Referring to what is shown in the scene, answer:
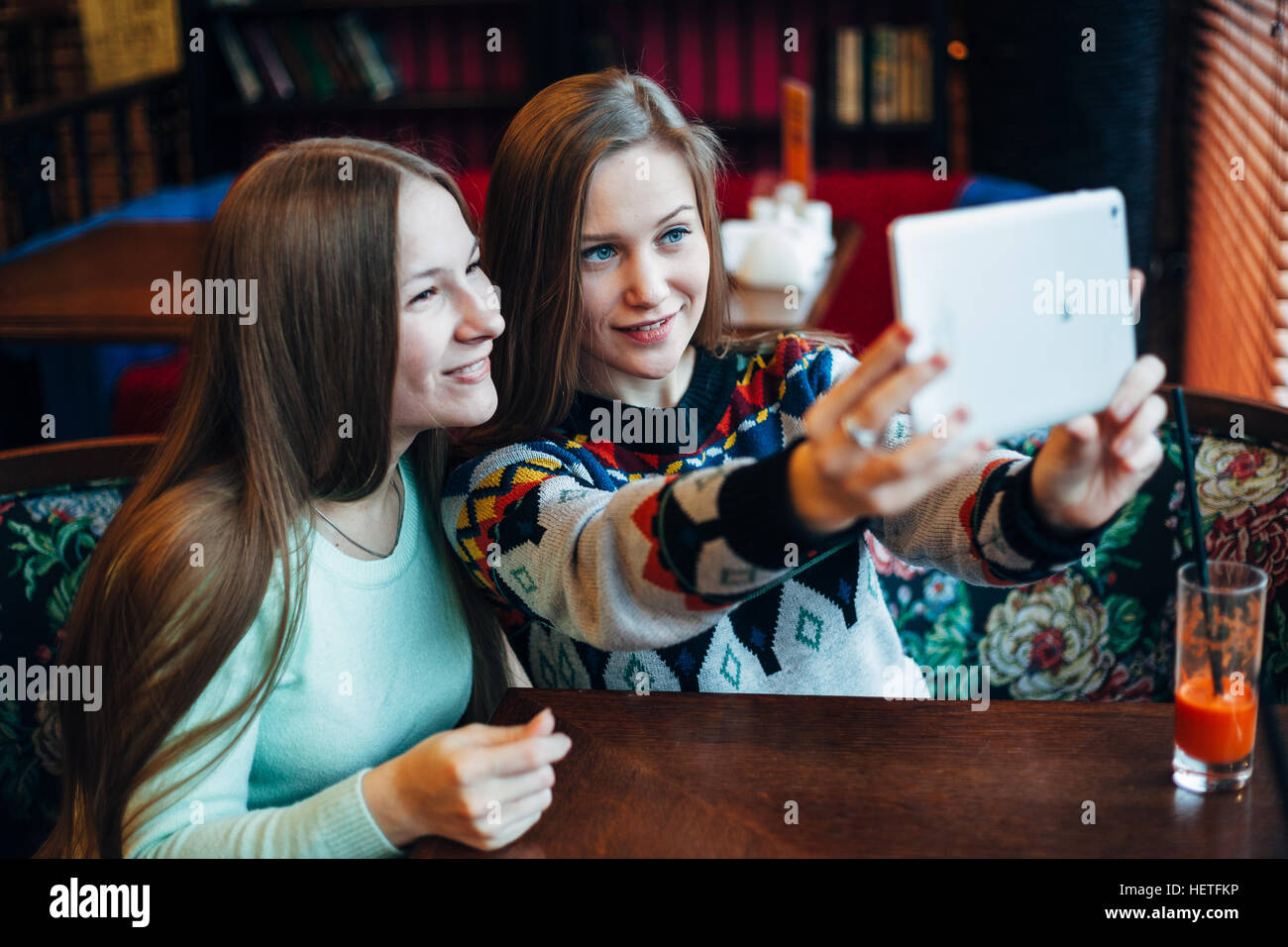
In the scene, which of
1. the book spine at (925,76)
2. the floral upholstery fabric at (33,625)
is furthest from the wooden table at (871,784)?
the book spine at (925,76)

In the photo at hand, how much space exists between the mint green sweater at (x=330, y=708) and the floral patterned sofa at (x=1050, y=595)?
36 centimetres

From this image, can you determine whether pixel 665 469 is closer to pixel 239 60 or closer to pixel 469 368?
pixel 469 368

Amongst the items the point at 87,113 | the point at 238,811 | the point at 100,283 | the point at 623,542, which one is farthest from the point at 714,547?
the point at 87,113

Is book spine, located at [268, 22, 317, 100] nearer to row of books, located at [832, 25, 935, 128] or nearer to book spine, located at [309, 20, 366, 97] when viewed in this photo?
book spine, located at [309, 20, 366, 97]

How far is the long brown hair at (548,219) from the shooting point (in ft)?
3.80

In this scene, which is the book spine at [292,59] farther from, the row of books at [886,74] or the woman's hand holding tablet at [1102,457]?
the woman's hand holding tablet at [1102,457]

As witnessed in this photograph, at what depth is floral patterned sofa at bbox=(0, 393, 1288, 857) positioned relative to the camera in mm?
Result: 1328

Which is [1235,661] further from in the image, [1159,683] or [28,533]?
[28,533]

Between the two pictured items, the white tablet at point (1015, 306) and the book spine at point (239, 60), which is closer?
the white tablet at point (1015, 306)

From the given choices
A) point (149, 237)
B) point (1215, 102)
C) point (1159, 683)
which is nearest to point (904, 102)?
point (1215, 102)

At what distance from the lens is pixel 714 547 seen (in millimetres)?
870

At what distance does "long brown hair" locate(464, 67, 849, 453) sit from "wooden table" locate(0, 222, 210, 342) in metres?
1.26
